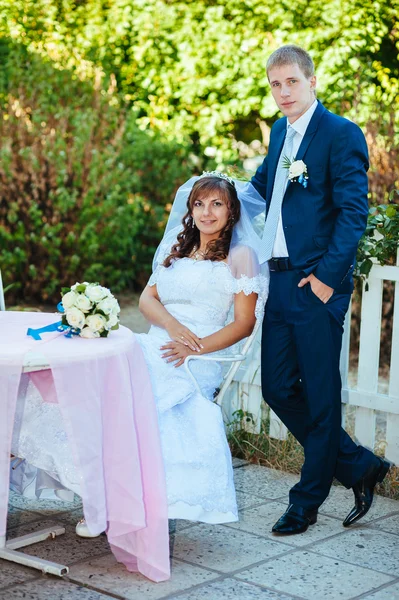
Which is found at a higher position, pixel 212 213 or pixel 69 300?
pixel 212 213

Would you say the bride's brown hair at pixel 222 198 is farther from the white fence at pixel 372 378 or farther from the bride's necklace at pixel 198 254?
the white fence at pixel 372 378

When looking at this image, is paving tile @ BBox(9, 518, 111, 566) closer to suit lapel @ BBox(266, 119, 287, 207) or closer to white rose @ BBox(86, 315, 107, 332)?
white rose @ BBox(86, 315, 107, 332)

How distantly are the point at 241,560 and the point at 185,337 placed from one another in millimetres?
988

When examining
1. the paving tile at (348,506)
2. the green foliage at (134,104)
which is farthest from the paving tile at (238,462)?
the green foliage at (134,104)

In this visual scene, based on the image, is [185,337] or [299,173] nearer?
[299,173]

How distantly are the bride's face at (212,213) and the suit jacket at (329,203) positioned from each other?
1.34ft

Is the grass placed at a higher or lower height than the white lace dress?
lower

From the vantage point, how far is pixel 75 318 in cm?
357

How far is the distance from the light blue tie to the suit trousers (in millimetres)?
123

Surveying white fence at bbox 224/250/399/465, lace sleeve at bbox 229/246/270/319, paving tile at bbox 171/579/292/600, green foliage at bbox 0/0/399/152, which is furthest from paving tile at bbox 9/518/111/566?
green foliage at bbox 0/0/399/152

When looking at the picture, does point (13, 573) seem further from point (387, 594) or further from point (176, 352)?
point (387, 594)

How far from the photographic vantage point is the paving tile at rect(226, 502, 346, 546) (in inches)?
159

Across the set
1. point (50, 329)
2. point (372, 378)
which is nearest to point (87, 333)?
point (50, 329)

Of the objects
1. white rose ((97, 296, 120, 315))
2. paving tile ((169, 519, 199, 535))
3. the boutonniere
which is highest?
the boutonniere
